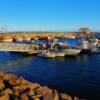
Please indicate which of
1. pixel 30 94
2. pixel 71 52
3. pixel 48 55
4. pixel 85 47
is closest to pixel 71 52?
pixel 71 52

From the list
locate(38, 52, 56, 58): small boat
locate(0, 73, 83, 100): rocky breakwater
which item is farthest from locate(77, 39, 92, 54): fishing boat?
locate(0, 73, 83, 100): rocky breakwater

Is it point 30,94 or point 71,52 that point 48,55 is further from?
point 30,94

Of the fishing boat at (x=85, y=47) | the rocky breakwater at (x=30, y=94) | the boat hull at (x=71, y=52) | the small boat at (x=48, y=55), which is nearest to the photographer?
the rocky breakwater at (x=30, y=94)

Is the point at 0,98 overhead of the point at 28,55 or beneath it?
overhead

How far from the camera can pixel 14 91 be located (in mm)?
15555

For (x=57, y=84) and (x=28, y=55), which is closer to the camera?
(x=57, y=84)

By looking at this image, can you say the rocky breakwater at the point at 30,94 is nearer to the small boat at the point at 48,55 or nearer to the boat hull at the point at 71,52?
the small boat at the point at 48,55

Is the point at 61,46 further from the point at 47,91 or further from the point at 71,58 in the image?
the point at 47,91

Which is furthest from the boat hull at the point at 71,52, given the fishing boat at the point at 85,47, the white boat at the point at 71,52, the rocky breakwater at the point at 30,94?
the rocky breakwater at the point at 30,94

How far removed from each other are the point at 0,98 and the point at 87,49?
41.3 m

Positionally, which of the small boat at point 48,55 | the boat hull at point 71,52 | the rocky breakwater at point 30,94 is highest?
the rocky breakwater at point 30,94

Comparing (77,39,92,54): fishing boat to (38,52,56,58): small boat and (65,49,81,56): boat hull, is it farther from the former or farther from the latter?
(38,52,56,58): small boat

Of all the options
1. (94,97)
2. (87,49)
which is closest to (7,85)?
(94,97)

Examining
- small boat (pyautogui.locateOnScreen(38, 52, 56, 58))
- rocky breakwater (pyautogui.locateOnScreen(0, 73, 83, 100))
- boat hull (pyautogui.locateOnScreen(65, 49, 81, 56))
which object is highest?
rocky breakwater (pyautogui.locateOnScreen(0, 73, 83, 100))
